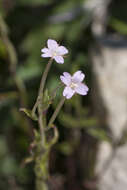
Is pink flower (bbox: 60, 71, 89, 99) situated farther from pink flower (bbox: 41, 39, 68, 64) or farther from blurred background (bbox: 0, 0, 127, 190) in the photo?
blurred background (bbox: 0, 0, 127, 190)

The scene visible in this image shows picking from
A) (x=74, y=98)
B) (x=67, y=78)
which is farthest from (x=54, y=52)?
(x=74, y=98)

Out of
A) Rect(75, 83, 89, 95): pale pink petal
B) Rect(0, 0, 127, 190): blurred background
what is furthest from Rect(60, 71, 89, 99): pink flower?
Rect(0, 0, 127, 190): blurred background

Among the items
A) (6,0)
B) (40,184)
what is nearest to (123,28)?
(6,0)

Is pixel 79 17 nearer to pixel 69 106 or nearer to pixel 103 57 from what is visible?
pixel 103 57

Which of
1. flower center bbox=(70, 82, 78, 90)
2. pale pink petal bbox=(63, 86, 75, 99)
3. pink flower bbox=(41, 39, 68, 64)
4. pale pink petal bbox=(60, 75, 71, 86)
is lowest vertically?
flower center bbox=(70, 82, 78, 90)

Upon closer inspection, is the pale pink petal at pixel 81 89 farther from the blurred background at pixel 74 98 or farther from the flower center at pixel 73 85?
the blurred background at pixel 74 98

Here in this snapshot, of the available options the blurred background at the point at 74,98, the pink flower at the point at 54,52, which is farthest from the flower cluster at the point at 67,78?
the blurred background at the point at 74,98
